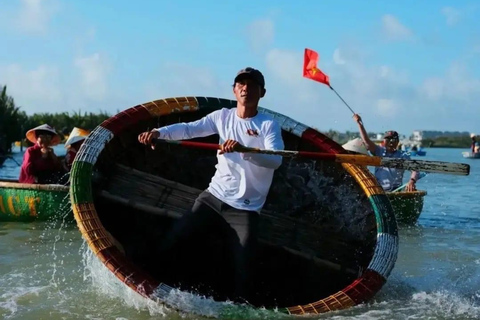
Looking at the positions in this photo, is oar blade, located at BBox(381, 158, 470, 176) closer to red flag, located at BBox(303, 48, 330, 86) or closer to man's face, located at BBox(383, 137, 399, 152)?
red flag, located at BBox(303, 48, 330, 86)

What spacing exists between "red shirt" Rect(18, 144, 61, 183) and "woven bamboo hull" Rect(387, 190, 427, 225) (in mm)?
4157

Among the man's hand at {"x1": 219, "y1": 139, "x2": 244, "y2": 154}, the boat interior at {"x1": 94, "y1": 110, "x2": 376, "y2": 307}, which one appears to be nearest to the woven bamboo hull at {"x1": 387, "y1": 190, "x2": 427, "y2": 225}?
the boat interior at {"x1": 94, "y1": 110, "x2": 376, "y2": 307}

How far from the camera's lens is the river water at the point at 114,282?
4.30 m

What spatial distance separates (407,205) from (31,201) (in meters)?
4.67

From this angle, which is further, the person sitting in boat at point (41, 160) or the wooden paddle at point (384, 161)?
the person sitting in boat at point (41, 160)

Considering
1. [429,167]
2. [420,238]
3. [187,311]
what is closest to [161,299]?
[187,311]

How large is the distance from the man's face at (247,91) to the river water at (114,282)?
1280mm

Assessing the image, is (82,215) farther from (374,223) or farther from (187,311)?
(374,223)

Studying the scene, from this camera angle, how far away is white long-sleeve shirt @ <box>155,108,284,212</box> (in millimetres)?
4074

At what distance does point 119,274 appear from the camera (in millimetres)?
4004

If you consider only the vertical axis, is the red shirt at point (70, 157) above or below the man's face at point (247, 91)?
below

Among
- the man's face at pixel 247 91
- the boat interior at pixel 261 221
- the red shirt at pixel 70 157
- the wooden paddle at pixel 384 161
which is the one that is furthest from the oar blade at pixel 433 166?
the red shirt at pixel 70 157

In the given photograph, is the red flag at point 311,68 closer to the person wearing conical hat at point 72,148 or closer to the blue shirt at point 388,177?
the blue shirt at point 388,177

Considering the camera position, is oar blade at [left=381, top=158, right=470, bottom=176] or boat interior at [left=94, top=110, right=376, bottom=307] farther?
boat interior at [left=94, top=110, right=376, bottom=307]
